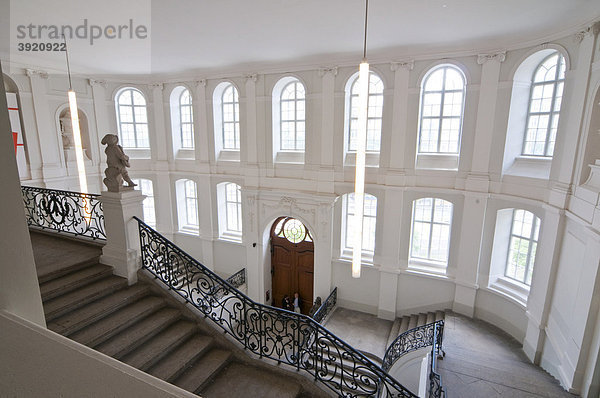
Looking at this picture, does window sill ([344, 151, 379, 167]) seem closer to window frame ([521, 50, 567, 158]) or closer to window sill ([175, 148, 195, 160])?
window frame ([521, 50, 567, 158])

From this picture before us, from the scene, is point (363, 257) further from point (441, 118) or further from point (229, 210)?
point (229, 210)

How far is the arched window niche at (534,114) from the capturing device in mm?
7509

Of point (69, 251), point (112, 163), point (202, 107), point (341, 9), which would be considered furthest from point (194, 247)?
point (341, 9)

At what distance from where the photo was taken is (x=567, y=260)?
632cm

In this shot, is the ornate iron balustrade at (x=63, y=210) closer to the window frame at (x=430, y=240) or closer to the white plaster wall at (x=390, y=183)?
the white plaster wall at (x=390, y=183)

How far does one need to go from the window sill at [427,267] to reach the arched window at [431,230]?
0.22 feet

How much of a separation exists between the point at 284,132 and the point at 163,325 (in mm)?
8441

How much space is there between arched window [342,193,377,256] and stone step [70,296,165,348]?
23.0 feet

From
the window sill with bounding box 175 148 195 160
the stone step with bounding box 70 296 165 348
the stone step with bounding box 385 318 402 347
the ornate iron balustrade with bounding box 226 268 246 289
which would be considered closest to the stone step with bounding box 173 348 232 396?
the stone step with bounding box 70 296 165 348

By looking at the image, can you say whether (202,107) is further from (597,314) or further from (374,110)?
(597,314)

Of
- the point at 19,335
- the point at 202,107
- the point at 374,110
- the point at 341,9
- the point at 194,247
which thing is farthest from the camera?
the point at 194,247

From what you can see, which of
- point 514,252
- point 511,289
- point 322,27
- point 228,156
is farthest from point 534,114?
point 228,156

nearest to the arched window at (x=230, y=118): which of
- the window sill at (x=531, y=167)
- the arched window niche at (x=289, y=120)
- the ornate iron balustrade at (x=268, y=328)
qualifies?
the arched window niche at (x=289, y=120)

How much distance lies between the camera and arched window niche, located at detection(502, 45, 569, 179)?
751cm
